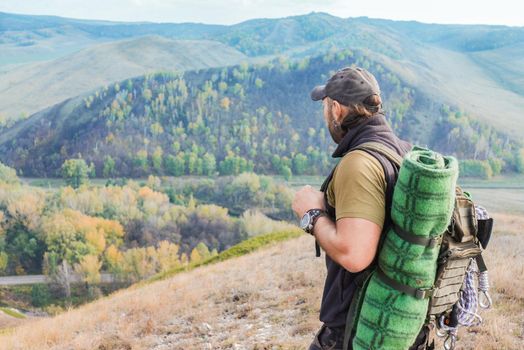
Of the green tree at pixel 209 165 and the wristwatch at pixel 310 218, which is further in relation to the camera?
the green tree at pixel 209 165

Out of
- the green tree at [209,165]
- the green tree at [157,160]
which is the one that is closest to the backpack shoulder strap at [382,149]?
the green tree at [209,165]

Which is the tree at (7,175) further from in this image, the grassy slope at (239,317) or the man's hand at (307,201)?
the man's hand at (307,201)

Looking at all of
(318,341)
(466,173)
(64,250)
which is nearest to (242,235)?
(64,250)

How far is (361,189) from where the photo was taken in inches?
116

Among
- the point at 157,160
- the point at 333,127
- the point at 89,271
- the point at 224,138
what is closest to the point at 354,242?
the point at 333,127

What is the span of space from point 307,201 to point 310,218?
187mm

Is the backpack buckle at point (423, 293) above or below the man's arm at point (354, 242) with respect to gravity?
below

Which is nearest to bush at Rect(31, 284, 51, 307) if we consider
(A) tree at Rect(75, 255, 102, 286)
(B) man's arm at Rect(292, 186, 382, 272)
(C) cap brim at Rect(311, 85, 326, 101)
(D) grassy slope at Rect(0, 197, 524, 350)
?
(A) tree at Rect(75, 255, 102, 286)

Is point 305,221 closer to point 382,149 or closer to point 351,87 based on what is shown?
point 382,149

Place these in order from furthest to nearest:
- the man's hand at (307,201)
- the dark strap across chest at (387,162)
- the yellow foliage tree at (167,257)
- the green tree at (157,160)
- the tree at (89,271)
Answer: the green tree at (157,160), the yellow foliage tree at (167,257), the tree at (89,271), the man's hand at (307,201), the dark strap across chest at (387,162)

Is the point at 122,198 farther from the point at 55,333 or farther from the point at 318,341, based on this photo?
the point at 318,341

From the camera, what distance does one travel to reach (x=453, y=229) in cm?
327

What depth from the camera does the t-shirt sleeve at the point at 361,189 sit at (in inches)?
116

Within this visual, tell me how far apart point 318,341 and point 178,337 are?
616 cm
